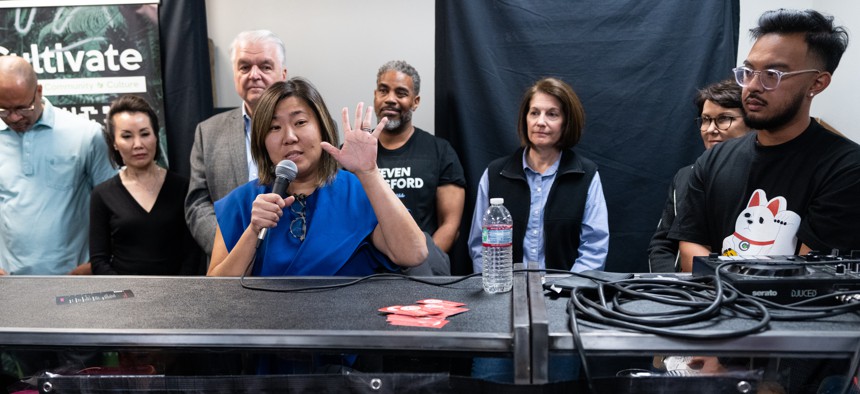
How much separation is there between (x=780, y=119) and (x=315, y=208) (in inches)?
48.7

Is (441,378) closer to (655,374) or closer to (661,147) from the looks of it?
(655,374)

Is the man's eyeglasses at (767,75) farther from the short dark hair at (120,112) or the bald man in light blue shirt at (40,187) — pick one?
the bald man in light blue shirt at (40,187)

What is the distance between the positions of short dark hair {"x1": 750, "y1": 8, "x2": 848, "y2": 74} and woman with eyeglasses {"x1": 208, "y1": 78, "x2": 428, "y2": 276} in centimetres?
110

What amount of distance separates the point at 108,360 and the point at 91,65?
2649mm

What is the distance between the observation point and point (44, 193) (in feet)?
9.64

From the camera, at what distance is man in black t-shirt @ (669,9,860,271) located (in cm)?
170

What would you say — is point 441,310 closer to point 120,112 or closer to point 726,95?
point 726,95

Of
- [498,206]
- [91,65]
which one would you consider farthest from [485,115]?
[91,65]

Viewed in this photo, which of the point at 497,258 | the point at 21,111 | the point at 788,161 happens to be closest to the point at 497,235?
the point at 497,258

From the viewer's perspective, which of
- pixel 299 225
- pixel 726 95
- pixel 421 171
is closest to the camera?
pixel 299 225

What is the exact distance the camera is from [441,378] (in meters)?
1.19

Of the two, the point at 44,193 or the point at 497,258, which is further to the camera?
the point at 44,193

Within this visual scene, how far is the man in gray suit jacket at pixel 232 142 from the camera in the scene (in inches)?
108

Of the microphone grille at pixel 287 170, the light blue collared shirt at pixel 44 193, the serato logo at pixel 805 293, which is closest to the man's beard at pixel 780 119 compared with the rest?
the serato logo at pixel 805 293
